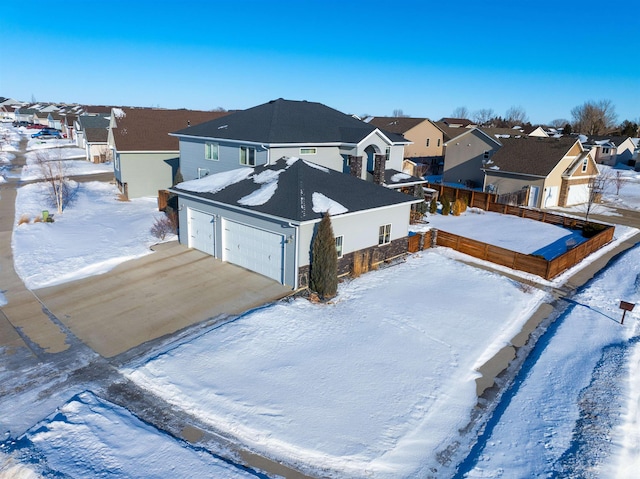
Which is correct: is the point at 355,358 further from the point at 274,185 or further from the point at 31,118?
the point at 31,118

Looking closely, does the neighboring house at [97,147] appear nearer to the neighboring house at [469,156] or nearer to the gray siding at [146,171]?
the gray siding at [146,171]

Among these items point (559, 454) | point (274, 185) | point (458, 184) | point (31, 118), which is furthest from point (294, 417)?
point (31, 118)

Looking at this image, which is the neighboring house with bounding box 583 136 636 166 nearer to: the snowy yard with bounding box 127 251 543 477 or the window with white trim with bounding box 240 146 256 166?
the window with white trim with bounding box 240 146 256 166

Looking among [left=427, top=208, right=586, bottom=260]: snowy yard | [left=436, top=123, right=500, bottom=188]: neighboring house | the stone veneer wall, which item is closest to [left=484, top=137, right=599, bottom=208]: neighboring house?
[left=436, top=123, right=500, bottom=188]: neighboring house

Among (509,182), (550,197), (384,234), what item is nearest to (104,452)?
(384,234)

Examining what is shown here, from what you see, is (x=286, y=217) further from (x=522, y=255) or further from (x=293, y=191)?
(x=522, y=255)
